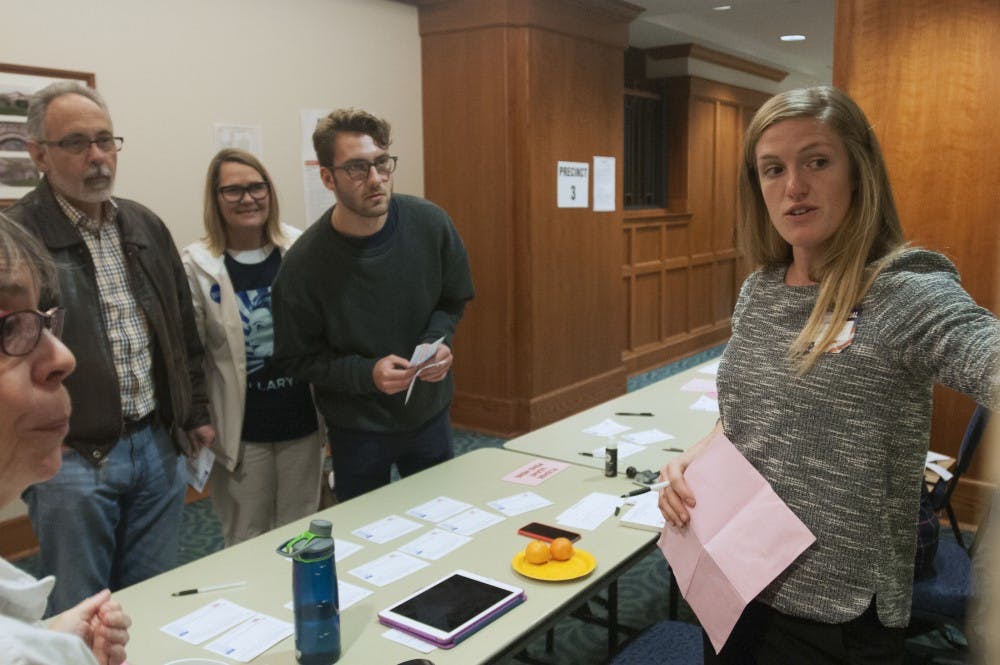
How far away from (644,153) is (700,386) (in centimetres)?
457

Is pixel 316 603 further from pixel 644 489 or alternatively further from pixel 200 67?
pixel 200 67

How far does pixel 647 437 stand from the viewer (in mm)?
2686

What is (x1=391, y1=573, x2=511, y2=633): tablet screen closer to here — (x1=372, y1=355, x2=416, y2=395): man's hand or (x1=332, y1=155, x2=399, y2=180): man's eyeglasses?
(x1=372, y1=355, x2=416, y2=395): man's hand

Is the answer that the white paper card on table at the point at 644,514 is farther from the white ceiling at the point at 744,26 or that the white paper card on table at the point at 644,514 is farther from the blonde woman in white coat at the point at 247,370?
the white ceiling at the point at 744,26

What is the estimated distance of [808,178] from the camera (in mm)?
1225

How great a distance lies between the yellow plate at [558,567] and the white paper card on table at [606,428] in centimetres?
101

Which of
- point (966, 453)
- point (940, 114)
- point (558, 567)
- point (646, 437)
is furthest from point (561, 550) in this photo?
point (940, 114)

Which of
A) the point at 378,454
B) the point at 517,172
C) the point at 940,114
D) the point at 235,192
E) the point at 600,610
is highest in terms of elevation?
the point at 940,114

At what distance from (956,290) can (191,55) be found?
368cm

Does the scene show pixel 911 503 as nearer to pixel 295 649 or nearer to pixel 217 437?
pixel 295 649

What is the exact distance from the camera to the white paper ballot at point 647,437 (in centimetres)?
265

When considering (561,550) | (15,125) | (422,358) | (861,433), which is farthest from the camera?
(15,125)

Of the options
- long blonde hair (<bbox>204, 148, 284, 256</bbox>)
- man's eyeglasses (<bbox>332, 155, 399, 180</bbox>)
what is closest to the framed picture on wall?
long blonde hair (<bbox>204, 148, 284, 256</bbox>)

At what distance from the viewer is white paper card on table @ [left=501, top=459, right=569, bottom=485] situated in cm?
229
